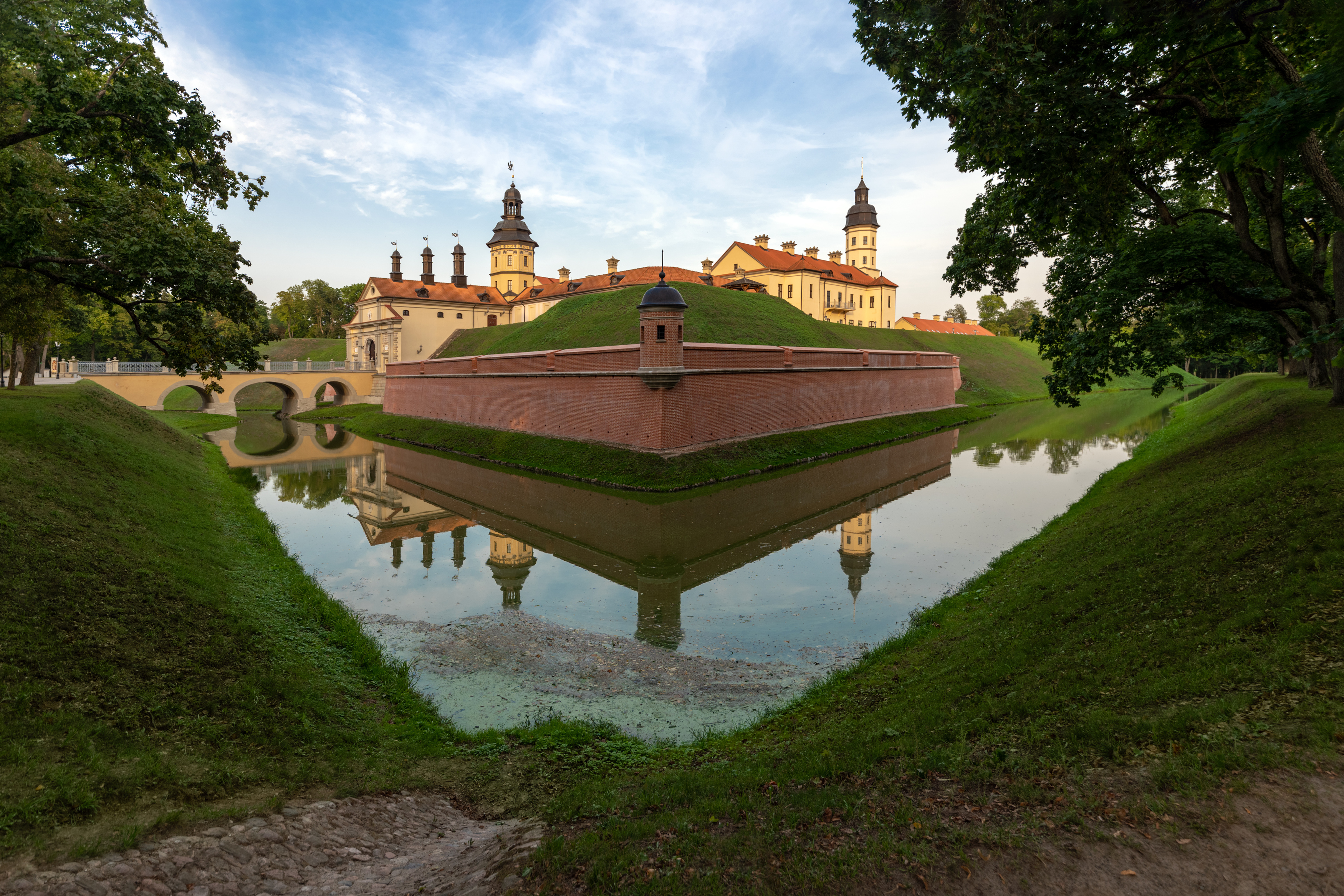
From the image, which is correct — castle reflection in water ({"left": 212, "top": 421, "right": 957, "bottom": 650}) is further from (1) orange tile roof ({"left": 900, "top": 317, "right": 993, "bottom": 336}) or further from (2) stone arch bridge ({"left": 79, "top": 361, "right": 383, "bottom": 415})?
(1) orange tile roof ({"left": 900, "top": 317, "right": 993, "bottom": 336})

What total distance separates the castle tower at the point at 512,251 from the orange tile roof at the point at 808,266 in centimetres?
2221

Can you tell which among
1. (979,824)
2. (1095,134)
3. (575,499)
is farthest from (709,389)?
(979,824)

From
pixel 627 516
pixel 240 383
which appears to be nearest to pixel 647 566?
pixel 627 516

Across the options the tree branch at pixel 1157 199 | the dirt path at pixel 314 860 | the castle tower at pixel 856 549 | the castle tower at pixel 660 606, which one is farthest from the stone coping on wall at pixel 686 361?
the dirt path at pixel 314 860

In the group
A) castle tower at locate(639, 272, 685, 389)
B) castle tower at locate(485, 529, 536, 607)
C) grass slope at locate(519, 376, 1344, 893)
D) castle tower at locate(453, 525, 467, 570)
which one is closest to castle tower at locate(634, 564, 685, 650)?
castle tower at locate(485, 529, 536, 607)

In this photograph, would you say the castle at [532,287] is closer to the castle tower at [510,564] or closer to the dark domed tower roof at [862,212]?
the dark domed tower roof at [862,212]

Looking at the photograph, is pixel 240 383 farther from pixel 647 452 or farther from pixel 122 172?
pixel 122 172

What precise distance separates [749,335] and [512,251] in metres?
37.2

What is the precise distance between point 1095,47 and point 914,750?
896 centimetres

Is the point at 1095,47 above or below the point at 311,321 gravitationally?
below

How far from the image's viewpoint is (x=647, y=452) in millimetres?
22406

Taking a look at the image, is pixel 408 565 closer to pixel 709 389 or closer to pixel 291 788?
pixel 291 788

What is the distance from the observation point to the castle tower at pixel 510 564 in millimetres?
12562

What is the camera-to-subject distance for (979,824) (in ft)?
13.3
